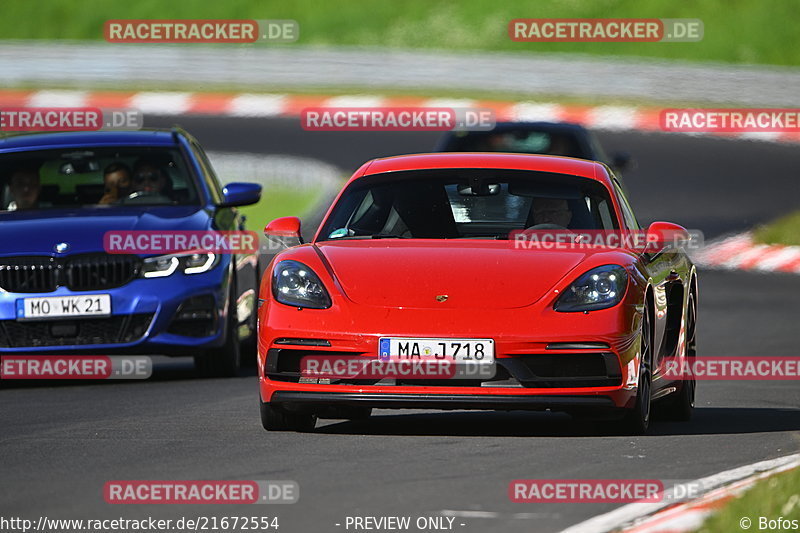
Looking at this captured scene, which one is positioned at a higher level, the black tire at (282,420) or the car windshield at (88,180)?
the black tire at (282,420)

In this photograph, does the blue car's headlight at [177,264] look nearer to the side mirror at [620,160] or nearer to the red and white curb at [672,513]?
the red and white curb at [672,513]

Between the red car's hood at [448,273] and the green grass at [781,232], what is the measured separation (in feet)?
41.3

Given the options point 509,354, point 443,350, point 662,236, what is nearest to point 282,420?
point 443,350

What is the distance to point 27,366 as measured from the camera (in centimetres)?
1176

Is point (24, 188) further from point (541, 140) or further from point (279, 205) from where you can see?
point (279, 205)

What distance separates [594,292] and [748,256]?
12353 millimetres

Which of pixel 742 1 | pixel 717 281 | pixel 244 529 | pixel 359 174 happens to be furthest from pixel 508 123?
pixel 742 1

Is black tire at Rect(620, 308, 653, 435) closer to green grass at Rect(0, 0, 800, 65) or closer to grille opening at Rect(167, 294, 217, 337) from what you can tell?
grille opening at Rect(167, 294, 217, 337)

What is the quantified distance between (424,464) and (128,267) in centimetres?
446

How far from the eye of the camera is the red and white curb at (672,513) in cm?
577

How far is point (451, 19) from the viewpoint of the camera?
37.8 meters

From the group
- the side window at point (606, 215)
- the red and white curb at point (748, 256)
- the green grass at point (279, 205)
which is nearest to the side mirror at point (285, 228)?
the side window at point (606, 215)

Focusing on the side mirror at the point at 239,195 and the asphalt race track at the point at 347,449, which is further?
the side mirror at the point at 239,195

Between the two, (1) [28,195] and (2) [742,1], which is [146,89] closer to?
(2) [742,1]
